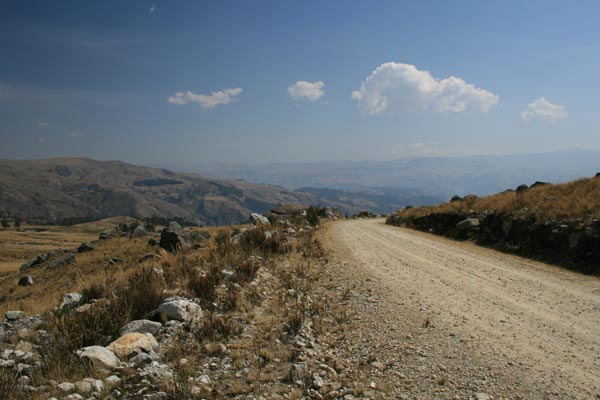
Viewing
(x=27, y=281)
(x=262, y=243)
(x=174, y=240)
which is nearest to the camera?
(x=262, y=243)

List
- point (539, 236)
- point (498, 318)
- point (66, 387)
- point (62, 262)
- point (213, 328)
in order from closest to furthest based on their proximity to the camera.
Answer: point (66, 387) < point (213, 328) < point (498, 318) < point (539, 236) < point (62, 262)

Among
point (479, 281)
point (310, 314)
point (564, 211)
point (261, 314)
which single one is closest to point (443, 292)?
point (479, 281)

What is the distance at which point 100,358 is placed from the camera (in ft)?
18.5

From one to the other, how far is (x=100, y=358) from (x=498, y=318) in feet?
27.5

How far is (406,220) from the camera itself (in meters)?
31.5

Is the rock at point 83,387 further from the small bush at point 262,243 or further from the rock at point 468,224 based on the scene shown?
the rock at point 468,224

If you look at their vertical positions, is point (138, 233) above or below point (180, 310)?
below

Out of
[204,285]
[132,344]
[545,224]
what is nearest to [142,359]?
[132,344]

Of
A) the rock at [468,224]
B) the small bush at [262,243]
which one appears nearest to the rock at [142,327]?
the small bush at [262,243]

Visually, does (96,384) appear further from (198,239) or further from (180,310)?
(198,239)

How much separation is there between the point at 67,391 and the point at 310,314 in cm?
500

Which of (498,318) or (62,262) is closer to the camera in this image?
(498,318)

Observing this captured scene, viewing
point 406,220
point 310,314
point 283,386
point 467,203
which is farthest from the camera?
point 406,220

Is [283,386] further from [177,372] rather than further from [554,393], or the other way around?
[554,393]
